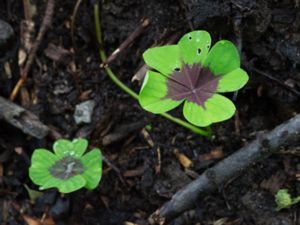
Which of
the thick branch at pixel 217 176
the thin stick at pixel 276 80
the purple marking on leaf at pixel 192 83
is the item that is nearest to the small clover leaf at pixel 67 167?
the thick branch at pixel 217 176

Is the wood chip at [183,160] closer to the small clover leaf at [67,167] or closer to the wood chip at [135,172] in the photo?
the wood chip at [135,172]

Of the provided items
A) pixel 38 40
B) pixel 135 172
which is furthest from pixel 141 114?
pixel 38 40

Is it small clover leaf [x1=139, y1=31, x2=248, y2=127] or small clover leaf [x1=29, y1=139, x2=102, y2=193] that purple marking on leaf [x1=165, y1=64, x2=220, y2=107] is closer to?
small clover leaf [x1=139, y1=31, x2=248, y2=127]

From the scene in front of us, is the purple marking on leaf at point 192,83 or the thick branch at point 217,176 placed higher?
the purple marking on leaf at point 192,83

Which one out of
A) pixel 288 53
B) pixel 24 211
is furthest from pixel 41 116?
pixel 288 53

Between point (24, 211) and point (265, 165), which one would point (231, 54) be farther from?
point (24, 211)

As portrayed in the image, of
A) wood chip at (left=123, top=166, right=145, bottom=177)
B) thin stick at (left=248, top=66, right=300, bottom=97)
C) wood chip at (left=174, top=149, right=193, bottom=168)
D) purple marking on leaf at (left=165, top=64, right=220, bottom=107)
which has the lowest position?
wood chip at (left=123, top=166, right=145, bottom=177)

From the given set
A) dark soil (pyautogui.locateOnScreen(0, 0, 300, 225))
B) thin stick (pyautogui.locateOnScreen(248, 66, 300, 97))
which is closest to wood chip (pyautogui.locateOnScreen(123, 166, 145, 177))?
dark soil (pyautogui.locateOnScreen(0, 0, 300, 225))
